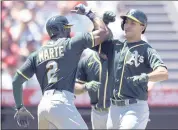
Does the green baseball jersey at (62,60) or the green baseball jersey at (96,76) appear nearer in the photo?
the green baseball jersey at (62,60)

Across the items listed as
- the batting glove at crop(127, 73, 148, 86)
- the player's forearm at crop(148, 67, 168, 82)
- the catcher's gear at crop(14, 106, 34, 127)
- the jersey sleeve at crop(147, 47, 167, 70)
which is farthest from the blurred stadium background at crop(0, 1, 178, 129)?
the batting glove at crop(127, 73, 148, 86)

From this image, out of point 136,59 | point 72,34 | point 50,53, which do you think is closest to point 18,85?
point 50,53

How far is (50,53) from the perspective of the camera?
637cm

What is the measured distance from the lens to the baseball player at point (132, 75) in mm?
6189

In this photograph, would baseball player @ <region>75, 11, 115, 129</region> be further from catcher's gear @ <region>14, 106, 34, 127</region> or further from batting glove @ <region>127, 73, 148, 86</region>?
batting glove @ <region>127, 73, 148, 86</region>

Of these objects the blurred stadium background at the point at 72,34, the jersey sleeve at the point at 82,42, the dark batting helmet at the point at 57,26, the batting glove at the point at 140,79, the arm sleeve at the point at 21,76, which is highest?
the dark batting helmet at the point at 57,26

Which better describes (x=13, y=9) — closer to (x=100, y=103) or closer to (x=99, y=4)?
(x=99, y=4)

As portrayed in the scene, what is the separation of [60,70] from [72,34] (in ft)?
16.8

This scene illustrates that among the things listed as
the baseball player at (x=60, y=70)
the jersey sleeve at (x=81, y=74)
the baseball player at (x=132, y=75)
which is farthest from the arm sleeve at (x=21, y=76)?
the jersey sleeve at (x=81, y=74)

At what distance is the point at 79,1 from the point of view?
11.5 m

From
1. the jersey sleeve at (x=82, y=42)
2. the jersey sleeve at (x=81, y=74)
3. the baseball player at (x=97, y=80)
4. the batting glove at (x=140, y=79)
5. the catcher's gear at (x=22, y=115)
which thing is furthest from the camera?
the jersey sleeve at (x=81, y=74)

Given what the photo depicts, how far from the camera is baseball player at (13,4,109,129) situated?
617cm

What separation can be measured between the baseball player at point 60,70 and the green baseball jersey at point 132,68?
296 mm

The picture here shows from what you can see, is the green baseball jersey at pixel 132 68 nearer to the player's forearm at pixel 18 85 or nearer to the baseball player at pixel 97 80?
the player's forearm at pixel 18 85
